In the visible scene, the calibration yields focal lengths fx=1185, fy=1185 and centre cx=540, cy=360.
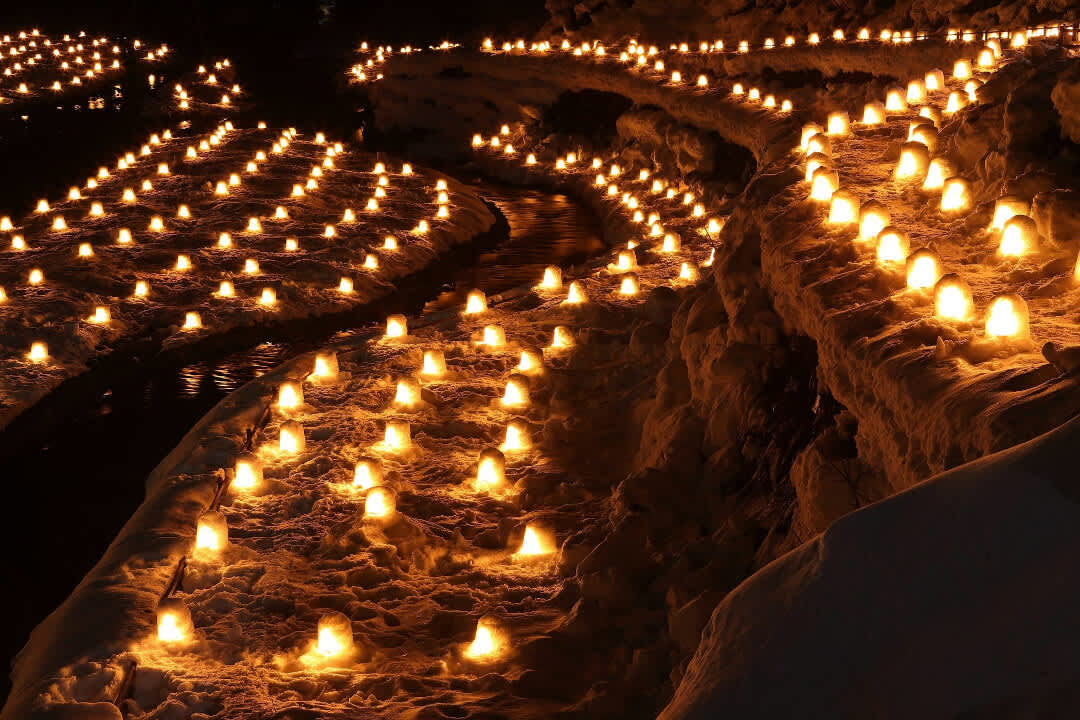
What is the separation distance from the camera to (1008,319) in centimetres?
507

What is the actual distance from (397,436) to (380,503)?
136 cm

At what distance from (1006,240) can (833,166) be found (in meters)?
2.53

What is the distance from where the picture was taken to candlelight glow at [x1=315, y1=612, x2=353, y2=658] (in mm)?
6324

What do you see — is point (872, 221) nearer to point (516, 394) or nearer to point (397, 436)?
point (516, 394)

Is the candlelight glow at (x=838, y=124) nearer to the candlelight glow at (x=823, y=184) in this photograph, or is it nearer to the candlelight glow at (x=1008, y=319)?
the candlelight glow at (x=823, y=184)

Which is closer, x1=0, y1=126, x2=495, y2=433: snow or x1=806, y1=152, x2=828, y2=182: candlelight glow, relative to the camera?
x1=806, y1=152, x2=828, y2=182: candlelight glow

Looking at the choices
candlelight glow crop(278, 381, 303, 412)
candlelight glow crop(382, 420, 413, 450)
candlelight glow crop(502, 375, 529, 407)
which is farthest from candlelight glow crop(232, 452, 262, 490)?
candlelight glow crop(502, 375, 529, 407)

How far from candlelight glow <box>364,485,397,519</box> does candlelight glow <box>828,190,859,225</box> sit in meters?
3.28

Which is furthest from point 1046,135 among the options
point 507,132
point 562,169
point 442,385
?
point 507,132

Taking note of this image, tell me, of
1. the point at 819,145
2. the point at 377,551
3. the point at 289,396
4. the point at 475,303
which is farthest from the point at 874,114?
the point at 377,551

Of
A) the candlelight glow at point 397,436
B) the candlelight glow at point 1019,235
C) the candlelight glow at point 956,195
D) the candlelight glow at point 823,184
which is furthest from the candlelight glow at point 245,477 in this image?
the candlelight glow at point 1019,235

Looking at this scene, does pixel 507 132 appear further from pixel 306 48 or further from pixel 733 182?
pixel 306 48

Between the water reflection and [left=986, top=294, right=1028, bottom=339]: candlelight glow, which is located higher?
the water reflection

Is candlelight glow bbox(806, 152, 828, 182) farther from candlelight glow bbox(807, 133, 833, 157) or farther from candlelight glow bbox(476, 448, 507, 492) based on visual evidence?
candlelight glow bbox(476, 448, 507, 492)
